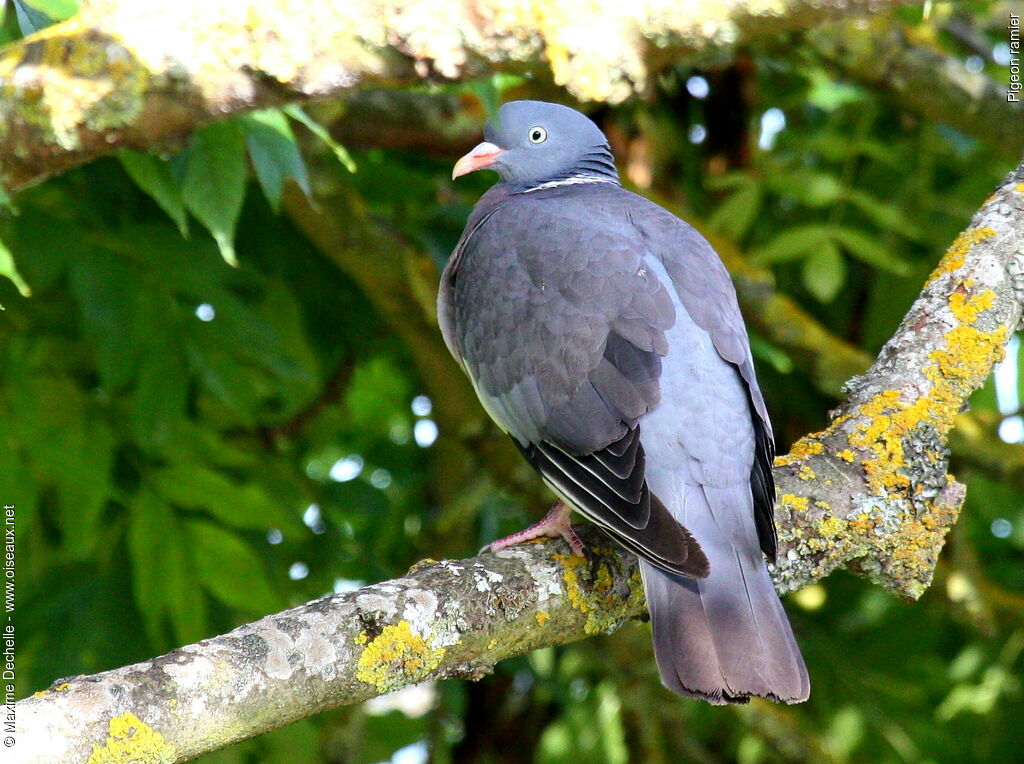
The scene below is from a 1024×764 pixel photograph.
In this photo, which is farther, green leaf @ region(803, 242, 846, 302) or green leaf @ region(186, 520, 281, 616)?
green leaf @ region(803, 242, 846, 302)

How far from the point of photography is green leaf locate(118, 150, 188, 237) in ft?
8.37

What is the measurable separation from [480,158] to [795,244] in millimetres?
1115

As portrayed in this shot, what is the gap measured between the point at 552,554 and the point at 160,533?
1222 millimetres

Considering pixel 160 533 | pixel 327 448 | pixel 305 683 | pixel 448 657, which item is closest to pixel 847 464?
pixel 448 657

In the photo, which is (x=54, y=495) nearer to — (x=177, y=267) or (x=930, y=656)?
(x=177, y=267)

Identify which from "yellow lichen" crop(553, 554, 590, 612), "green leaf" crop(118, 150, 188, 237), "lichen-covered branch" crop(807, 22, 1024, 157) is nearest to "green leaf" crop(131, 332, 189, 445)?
"green leaf" crop(118, 150, 188, 237)

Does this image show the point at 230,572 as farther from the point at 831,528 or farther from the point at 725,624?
the point at 831,528

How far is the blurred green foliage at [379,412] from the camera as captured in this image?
3.05 meters

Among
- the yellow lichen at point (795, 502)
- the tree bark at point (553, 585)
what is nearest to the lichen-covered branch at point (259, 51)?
the tree bark at point (553, 585)

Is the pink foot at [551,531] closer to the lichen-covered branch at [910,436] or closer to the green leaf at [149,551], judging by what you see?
the lichen-covered branch at [910,436]

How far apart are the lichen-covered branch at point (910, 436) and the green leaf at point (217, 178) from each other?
1.32m

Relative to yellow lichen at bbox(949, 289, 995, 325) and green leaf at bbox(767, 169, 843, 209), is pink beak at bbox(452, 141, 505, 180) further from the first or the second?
yellow lichen at bbox(949, 289, 995, 325)

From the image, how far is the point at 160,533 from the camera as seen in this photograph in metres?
3.05

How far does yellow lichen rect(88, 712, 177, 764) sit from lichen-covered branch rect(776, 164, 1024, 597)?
4.37 feet
